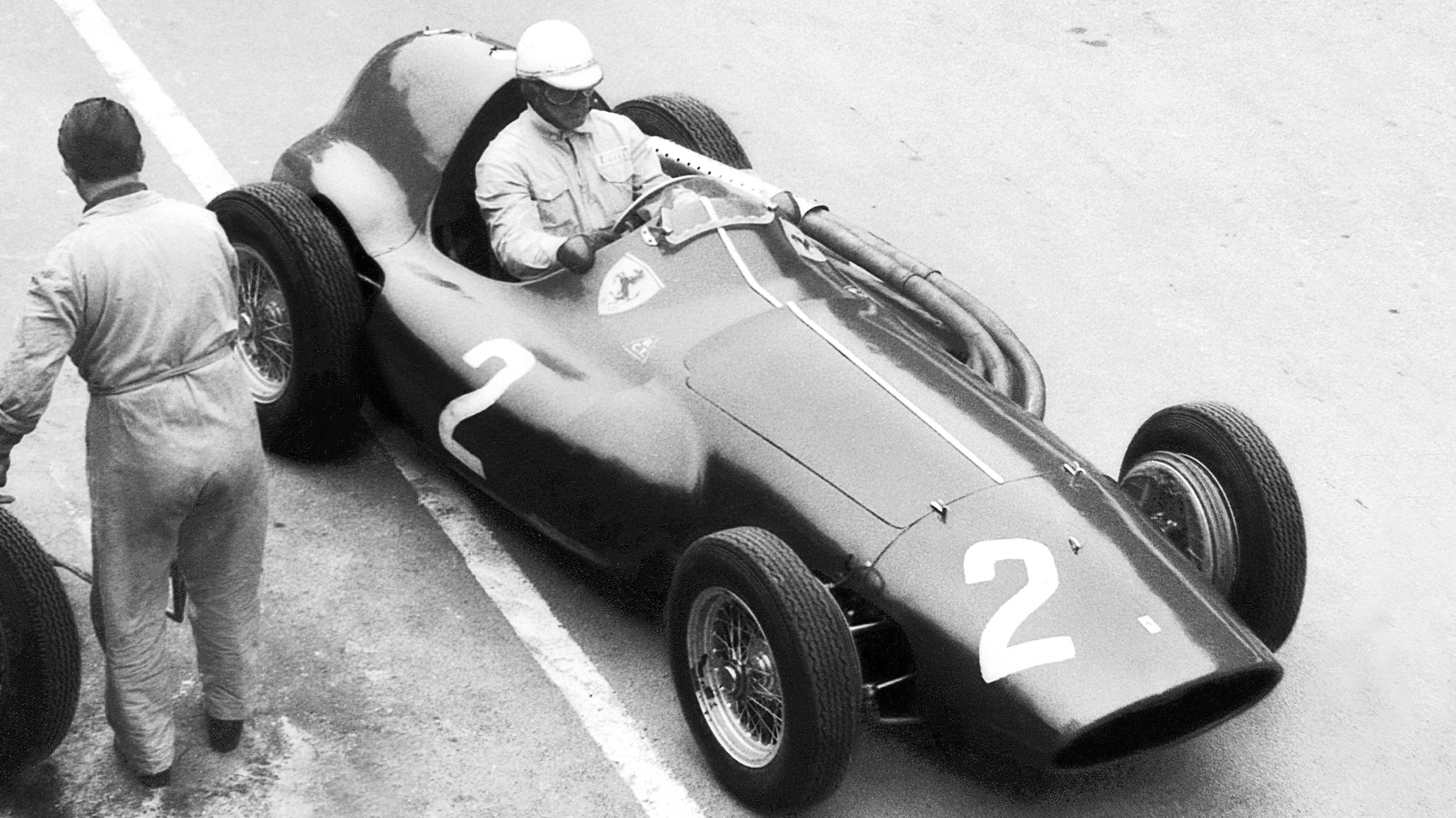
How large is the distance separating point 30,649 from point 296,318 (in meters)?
1.90

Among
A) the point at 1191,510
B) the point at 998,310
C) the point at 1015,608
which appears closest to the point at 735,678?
the point at 1015,608

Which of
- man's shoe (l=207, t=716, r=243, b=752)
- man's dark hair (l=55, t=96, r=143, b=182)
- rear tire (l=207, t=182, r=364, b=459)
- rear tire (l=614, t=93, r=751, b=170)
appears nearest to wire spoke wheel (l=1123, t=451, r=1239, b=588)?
rear tire (l=614, t=93, r=751, b=170)

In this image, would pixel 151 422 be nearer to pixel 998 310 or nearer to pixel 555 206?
pixel 555 206

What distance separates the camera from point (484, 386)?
6277 millimetres

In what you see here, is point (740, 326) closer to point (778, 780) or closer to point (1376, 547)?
point (778, 780)

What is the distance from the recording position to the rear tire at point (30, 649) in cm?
512

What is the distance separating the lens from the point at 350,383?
6.82m

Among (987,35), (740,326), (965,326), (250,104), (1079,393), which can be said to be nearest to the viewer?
(740,326)

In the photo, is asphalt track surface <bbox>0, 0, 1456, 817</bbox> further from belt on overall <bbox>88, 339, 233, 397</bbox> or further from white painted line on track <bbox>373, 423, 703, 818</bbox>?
belt on overall <bbox>88, 339, 233, 397</bbox>

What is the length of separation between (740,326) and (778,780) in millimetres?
1591

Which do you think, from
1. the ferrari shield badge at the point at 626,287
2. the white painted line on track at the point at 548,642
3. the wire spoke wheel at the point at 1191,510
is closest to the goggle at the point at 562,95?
the ferrari shield badge at the point at 626,287

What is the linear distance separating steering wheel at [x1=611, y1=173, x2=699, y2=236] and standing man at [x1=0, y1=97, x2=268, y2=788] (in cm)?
174

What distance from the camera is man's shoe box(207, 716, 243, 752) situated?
554cm

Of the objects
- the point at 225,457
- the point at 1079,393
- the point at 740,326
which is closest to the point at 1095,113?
the point at 1079,393
